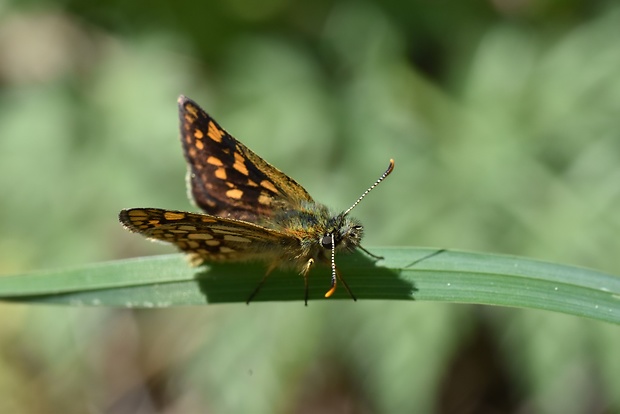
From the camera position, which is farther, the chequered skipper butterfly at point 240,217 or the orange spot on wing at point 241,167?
the orange spot on wing at point 241,167

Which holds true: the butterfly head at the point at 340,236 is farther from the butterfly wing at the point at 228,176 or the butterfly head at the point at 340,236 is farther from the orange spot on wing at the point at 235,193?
the orange spot on wing at the point at 235,193

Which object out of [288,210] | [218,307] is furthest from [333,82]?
[288,210]

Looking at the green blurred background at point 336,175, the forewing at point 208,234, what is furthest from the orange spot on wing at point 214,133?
the green blurred background at point 336,175

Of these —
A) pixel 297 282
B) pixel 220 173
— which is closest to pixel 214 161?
pixel 220 173

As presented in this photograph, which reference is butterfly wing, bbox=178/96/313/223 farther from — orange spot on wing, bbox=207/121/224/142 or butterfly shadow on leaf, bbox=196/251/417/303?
butterfly shadow on leaf, bbox=196/251/417/303

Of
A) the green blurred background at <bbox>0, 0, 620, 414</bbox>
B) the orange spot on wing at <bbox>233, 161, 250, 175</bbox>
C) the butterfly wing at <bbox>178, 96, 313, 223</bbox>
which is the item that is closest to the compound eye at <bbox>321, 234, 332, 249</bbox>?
the butterfly wing at <bbox>178, 96, 313, 223</bbox>

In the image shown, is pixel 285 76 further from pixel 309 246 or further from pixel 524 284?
pixel 524 284

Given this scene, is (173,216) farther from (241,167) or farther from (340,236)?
(340,236)
